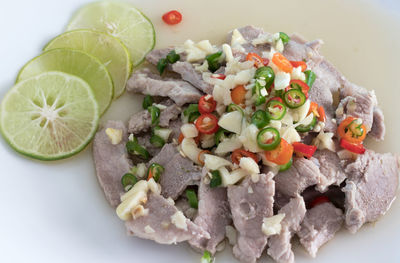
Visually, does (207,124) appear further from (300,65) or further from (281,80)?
(300,65)

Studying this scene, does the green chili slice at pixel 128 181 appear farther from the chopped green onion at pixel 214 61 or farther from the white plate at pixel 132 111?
the chopped green onion at pixel 214 61

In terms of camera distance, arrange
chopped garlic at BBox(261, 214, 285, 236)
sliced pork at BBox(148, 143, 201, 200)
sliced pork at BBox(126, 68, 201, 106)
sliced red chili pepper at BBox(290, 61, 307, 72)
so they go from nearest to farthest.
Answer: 1. chopped garlic at BBox(261, 214, 285, 236)
2. sliced pork at BBox(148, 143, 201, 200)
3. sliced red chili pepper at BBox(290, 61, 307, 72)
4. sliced pork at BBox(126, 68, 201, 106)

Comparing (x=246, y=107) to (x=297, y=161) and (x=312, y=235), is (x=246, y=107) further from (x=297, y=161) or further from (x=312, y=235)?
(x=312, y=235)

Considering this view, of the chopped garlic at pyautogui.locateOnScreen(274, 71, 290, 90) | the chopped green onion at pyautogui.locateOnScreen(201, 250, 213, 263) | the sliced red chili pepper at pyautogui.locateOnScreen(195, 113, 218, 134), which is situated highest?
the chopped garlic at pyautogui.locateOnScreen(274, 71, 290, 90)

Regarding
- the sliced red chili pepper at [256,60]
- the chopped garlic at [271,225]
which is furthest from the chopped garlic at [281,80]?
the chopped garlic at [271,225]

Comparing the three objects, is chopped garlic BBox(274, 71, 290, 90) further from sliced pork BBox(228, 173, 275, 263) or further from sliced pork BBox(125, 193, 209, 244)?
sliced pork BBox(125, 193, 209, 244)

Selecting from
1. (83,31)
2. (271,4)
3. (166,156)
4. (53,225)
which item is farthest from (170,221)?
(271,4)

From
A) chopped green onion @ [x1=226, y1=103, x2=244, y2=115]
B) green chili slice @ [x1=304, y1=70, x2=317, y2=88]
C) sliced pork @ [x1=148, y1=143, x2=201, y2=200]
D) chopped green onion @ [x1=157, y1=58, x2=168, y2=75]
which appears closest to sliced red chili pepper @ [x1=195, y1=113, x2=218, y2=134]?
chopped green onion @ [x1=226, y1=103, x2=244, y2=115]
